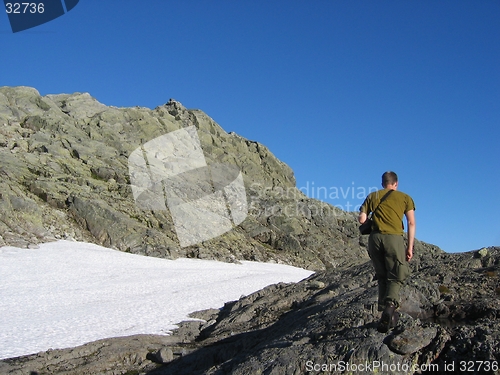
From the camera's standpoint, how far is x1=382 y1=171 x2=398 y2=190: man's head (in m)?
7.96

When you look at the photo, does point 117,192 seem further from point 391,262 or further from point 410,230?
point 410,230

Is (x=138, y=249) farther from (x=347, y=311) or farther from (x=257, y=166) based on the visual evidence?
(x=257, y=166)

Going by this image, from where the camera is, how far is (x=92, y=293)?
26000mm

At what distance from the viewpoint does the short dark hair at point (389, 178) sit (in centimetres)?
798

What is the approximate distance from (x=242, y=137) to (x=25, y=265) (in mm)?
69928

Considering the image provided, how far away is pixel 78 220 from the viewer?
4634cm

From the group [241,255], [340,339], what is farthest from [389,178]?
[241,255]

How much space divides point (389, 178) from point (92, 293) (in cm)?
2324

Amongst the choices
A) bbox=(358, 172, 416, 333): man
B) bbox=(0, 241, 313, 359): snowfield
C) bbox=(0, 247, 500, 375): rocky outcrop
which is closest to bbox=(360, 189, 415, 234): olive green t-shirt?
bbox=(358, 172, 416, 333): man

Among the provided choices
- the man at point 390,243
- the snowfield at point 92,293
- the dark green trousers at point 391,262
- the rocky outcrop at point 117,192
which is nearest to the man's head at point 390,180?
the man at point 390,243

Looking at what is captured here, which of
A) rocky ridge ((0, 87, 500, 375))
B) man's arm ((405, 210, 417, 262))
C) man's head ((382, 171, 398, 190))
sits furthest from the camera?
man's head ((382, 171, 398, 190))

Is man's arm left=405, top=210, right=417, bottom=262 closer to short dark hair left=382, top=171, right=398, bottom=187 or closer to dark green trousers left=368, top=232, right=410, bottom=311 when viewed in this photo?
dark green trousers left=368, top=232, right=410, bottom=311

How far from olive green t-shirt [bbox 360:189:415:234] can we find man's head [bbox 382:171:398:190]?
0.67 ft

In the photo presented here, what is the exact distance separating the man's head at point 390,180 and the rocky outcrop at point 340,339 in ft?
8.66
